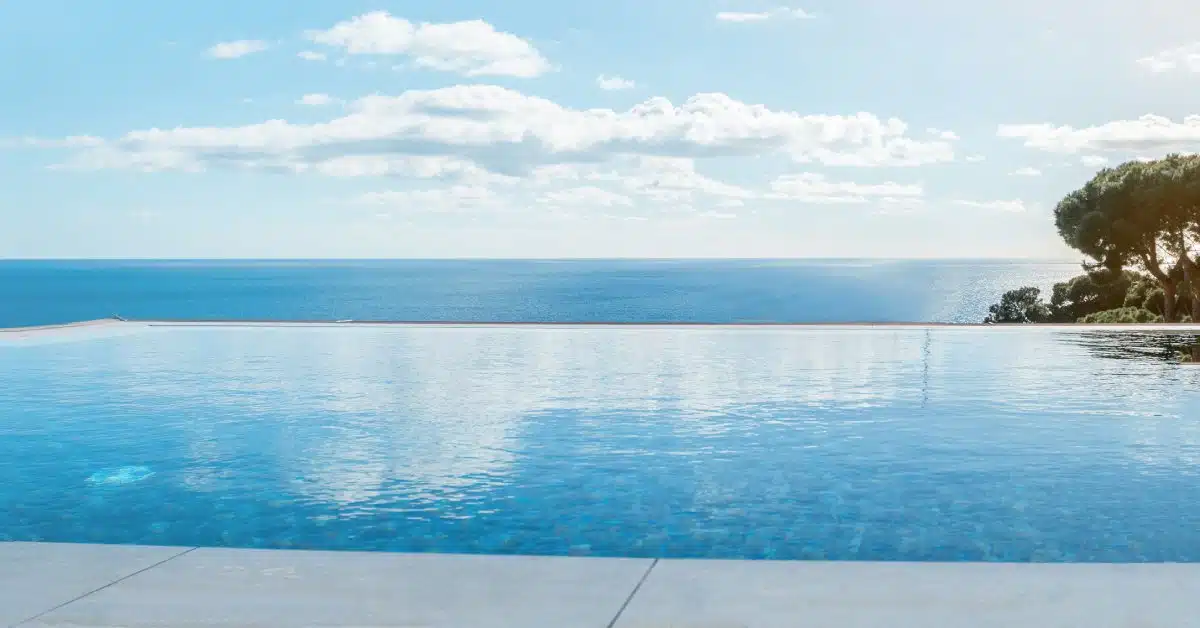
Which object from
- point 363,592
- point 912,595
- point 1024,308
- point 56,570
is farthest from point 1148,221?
point 56,570

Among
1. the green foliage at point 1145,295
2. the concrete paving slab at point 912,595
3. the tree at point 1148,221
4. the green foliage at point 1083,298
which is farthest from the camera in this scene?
the green foliage at point 1083,298

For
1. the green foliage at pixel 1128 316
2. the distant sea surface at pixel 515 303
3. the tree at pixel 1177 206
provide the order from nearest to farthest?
the tree at pixel 1177 206 → the green foliage at pixel 1128 316 → the distant sea surface at pixel 515 303

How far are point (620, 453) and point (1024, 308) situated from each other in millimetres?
42974

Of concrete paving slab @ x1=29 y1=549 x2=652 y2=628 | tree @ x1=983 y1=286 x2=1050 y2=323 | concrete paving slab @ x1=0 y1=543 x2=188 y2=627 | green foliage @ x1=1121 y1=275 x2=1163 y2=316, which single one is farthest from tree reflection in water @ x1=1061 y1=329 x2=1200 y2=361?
tree @ x1=983 y1=286 x2=1050 y2=323

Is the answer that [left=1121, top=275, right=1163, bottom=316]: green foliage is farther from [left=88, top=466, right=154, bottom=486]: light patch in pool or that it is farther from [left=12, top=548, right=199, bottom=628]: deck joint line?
[left=12, top=548, right=199, bottom=628]: deck joint line

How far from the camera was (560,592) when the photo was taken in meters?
4.44

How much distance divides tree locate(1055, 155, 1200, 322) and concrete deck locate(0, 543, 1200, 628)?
33.0 m

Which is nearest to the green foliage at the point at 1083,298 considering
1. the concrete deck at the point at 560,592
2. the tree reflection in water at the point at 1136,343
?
the tree reflection in water at the point at 1136,343

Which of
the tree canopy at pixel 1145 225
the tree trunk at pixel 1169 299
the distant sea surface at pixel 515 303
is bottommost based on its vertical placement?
the distant sea surface at pixel 515 303

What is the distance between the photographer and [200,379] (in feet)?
47.6

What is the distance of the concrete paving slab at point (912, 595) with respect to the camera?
13.5 feet

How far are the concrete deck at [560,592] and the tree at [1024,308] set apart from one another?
4519 centimetres

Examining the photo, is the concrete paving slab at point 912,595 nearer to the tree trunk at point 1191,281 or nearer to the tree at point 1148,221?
the tree at point 1148,221

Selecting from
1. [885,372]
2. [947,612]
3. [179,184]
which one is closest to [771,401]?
[885,372]
